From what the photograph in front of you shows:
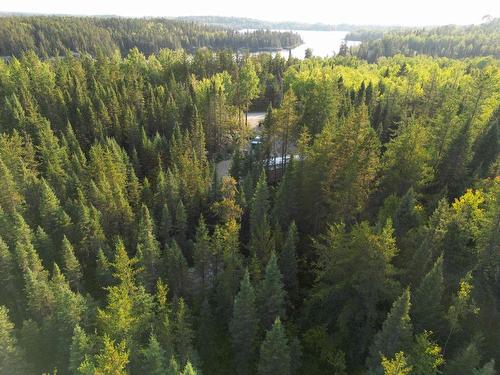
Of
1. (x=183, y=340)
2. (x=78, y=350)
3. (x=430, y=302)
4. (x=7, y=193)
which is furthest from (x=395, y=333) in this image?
(x=7, y=193)

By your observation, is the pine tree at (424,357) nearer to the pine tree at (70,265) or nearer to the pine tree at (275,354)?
the pine tree at (275,354)

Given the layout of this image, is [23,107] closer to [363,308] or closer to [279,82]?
[279,82]

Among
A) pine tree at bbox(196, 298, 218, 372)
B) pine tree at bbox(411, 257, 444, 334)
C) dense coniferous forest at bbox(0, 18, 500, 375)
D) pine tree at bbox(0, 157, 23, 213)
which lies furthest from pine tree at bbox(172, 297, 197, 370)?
pine tree at bbox(0, 157, 23, 213)

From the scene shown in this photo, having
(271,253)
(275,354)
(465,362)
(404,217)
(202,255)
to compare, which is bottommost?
(202,255)

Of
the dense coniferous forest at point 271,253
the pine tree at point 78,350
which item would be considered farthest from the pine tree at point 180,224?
the pine tree at point 78,350

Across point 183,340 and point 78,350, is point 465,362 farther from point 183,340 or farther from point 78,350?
point 78,350

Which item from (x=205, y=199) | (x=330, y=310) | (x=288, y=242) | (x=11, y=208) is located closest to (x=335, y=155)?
(x=288, y=242)
